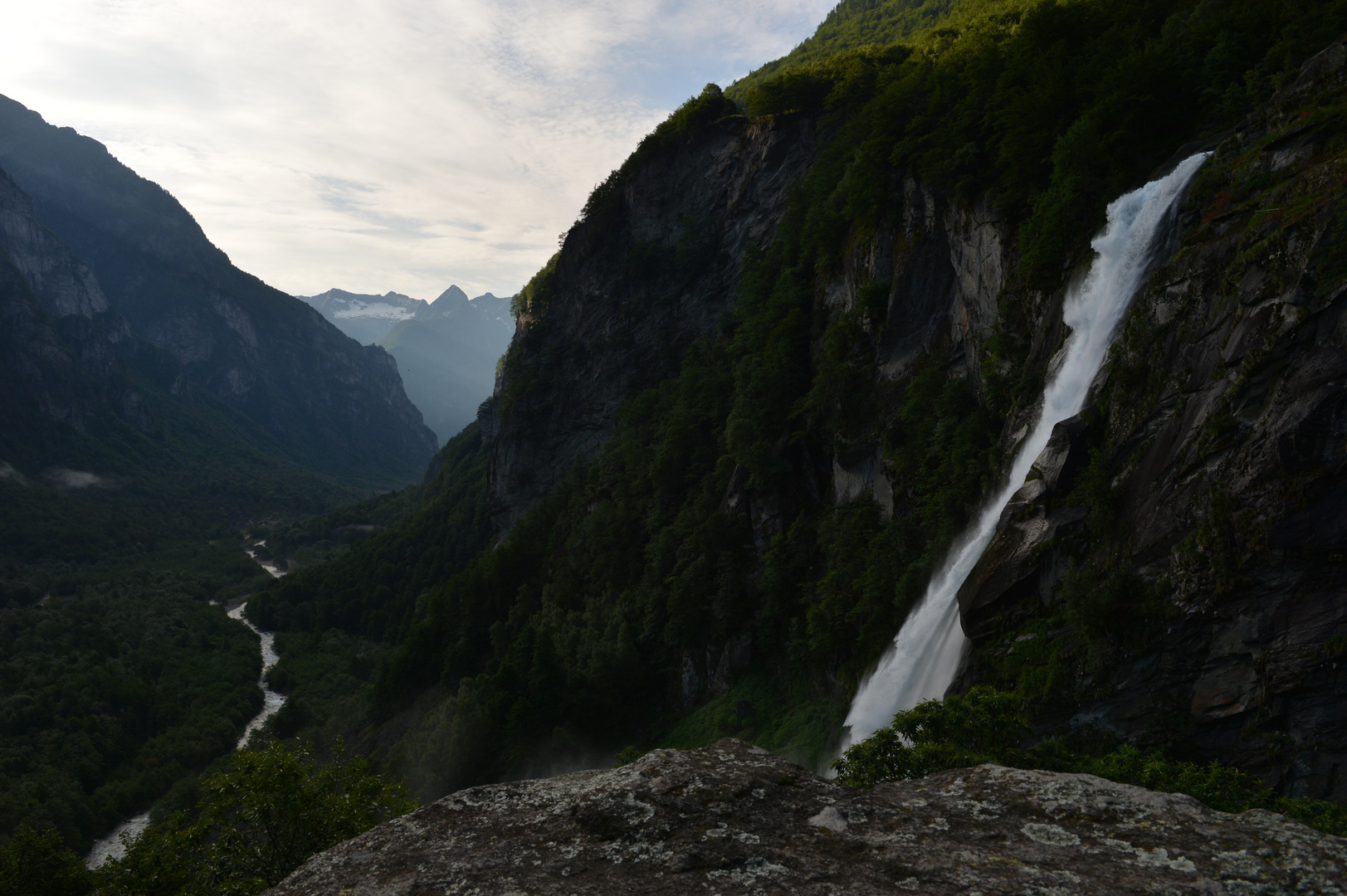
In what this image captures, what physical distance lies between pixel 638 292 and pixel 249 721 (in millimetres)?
74266

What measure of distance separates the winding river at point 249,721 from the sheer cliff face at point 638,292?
129ft

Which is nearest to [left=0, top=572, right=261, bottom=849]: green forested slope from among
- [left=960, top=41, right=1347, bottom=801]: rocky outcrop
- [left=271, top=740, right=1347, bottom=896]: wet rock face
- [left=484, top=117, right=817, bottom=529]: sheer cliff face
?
[left=484, top=117, right=817, bottom=529]: sheer cliff face

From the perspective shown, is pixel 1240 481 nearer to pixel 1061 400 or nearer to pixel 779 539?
pixel 1061 400

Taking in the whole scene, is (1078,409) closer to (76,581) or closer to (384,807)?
(384,807)

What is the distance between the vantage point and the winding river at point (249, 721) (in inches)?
2447

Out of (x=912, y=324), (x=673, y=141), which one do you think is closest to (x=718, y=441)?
(x=912, y=324)

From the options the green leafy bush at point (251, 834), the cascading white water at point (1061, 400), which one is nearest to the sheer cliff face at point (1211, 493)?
the cascading white water at point (1061, 400)

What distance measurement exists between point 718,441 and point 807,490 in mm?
12424

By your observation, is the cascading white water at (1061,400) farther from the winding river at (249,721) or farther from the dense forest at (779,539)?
the winding river at (249,721)

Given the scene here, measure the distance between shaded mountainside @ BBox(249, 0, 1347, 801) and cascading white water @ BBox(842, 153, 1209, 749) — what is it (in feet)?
3.94

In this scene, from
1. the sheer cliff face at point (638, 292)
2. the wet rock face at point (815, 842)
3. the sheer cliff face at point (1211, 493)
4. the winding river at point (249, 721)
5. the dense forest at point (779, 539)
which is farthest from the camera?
the sheer cliff face at point (638, 292)

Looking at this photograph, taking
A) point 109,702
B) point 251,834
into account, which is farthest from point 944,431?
point 109,702

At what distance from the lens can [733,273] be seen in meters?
74.1

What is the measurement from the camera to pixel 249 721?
3511 inches
